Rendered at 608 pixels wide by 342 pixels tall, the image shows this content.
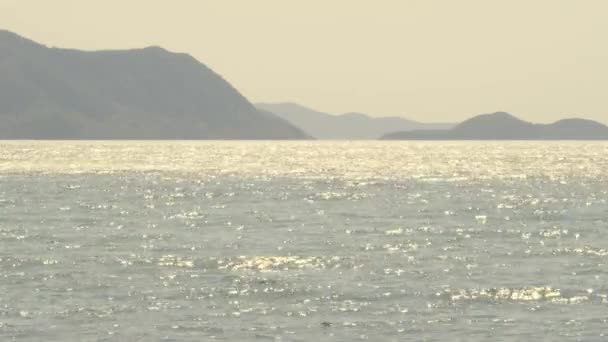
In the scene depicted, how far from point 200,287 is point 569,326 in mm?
17880

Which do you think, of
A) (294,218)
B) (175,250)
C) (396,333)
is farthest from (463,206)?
(396,333)

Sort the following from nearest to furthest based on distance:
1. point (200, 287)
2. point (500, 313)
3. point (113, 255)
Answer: point (500, 313) → point (200, 287) → point (113, 255)

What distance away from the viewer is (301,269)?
205 feet

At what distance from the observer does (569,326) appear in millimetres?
45906

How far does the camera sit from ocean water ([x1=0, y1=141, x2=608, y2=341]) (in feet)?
150

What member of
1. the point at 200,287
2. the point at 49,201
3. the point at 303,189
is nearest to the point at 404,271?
the point at 200,287

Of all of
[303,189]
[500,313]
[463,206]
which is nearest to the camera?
[500,313]

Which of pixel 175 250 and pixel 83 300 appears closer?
pixel 83 300

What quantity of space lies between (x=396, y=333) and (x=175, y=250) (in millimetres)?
29473

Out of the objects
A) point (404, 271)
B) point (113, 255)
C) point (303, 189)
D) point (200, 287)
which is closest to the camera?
point (200, 287)

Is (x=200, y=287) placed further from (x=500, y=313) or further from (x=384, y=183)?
(x=384, y=183)

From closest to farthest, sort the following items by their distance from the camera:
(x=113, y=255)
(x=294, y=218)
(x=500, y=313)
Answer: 1. (x=500, y=313)
2. (x=113, y=255)
3. (x=294, y=218)

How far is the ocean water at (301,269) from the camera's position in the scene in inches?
1801

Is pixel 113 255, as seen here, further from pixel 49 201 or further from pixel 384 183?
pixel 384 183
